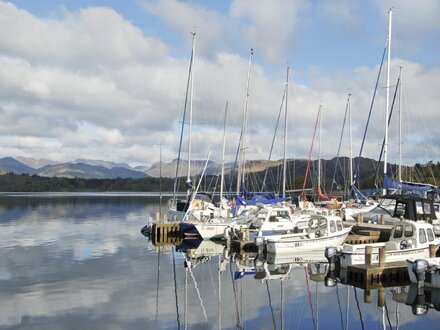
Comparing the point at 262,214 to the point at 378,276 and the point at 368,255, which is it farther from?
the point at 378,276

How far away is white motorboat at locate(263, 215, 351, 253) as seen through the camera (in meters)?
33.7

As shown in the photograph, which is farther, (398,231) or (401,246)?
(398,231)

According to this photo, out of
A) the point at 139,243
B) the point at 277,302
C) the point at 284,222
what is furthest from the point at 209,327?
the point at 139,243

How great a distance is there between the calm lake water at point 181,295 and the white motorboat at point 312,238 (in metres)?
1.98

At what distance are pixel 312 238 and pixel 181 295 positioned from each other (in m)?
13.4

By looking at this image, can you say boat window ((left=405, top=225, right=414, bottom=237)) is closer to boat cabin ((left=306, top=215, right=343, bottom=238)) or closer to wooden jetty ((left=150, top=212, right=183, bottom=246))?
boat cabin ((left=306, top=215, right=343, bottom=238))

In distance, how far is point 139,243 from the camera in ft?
144

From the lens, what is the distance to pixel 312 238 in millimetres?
34281

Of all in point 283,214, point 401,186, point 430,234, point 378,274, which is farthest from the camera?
point 401,186

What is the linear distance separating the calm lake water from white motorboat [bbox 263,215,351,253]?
1976mm

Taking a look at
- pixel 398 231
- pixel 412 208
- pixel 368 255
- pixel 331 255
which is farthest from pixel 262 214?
pixel 368 255

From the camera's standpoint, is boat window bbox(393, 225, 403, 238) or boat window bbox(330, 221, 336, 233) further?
boat window bbox(330, 221, 336, 233)

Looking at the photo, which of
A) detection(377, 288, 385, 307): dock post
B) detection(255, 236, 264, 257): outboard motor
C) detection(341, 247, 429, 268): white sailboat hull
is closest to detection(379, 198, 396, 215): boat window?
detection(255, 236, 264, 257): outboard motor

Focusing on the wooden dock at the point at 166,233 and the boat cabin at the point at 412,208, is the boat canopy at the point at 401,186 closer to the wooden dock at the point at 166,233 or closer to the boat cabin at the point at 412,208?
the boat cabin at the point at 412,208
